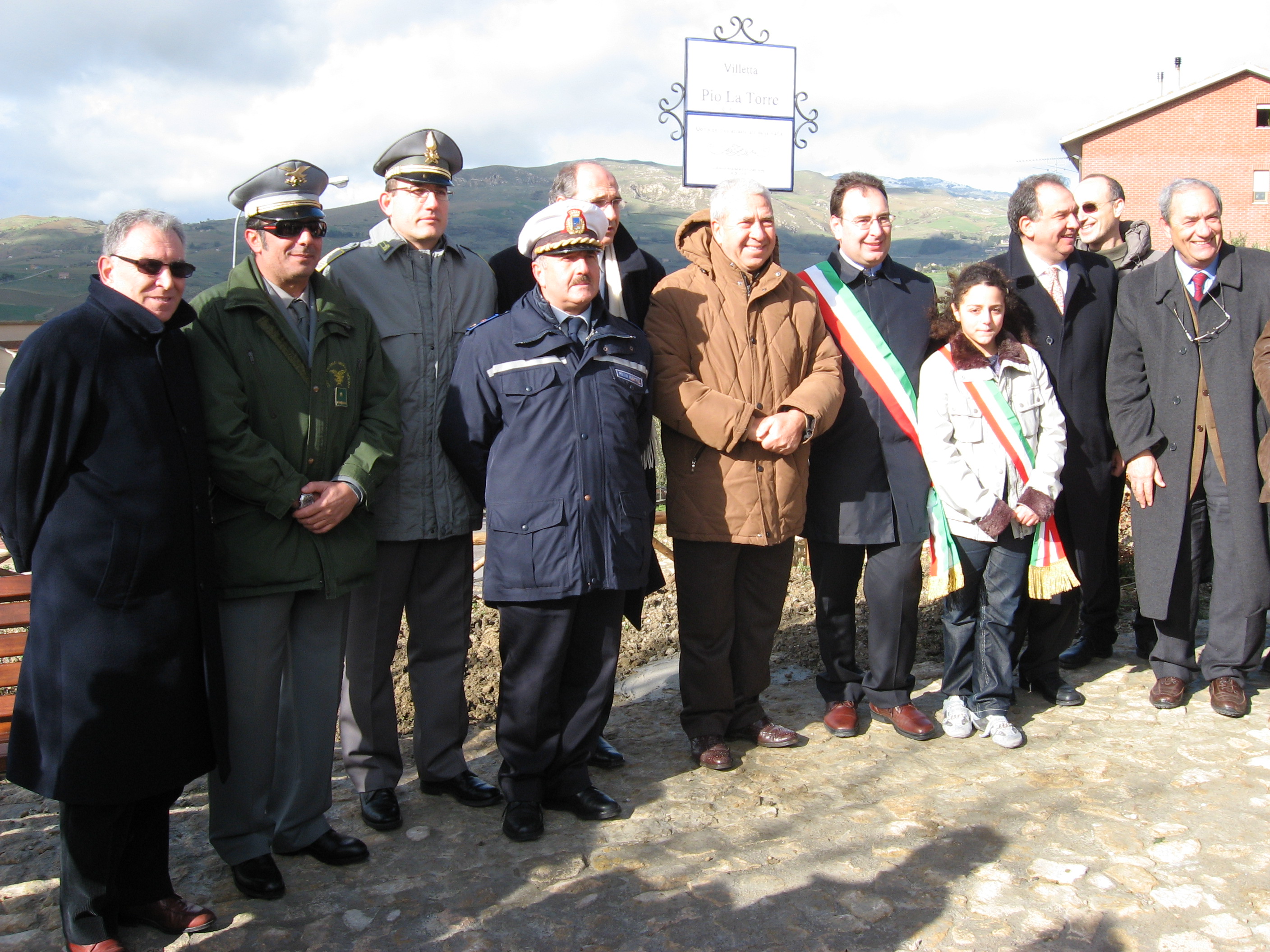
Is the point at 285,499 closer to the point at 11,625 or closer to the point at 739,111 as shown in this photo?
the point at 11,625

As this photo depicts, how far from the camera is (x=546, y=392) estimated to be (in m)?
3.32

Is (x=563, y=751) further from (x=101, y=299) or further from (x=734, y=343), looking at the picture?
(x=101, y=299)

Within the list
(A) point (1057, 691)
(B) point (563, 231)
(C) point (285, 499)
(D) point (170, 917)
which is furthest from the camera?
(A) point (1057, 691)

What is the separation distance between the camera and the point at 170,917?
276 cm

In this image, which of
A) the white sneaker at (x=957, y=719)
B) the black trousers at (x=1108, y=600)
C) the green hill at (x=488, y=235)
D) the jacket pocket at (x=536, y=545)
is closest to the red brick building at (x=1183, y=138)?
the black trousers at (x=1108, y=600)

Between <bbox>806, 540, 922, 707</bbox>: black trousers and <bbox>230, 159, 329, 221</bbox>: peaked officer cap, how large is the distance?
2323 mm

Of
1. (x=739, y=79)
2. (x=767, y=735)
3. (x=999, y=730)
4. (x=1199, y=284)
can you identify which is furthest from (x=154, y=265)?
(x=739, y=79)

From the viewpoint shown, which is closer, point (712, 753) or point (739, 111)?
point (712, 753)

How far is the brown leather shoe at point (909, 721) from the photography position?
4.04 m

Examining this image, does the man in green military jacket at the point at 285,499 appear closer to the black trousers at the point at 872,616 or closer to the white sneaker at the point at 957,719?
the black trousers at the point at 872,616

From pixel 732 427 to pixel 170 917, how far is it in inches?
90.5

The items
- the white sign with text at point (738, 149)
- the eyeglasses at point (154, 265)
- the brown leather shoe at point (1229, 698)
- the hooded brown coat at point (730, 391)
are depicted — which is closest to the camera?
the eyeglasses at point (154, 265)

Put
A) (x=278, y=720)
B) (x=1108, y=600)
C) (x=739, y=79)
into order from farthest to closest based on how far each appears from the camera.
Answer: (x=739, y=79), (x=1108, y=600), (x=278, y=720)

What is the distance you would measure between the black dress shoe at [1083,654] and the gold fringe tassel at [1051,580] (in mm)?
991
